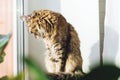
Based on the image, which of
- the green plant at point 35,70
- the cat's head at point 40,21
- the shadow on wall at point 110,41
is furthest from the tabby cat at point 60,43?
the green plant at point 35,70

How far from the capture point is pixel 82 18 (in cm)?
142

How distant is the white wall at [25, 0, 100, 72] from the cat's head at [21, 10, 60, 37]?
0.03 metres

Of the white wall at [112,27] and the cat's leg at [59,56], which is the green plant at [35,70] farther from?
the cat's leg at [59,56]

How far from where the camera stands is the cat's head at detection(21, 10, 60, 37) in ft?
4.55

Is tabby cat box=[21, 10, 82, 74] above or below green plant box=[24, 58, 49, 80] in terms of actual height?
below

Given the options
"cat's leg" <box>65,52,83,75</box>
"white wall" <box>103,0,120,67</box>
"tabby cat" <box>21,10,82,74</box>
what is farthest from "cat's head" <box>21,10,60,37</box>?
"white wall" <box>103,0,120,67</box>

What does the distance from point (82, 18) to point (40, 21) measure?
277 mm

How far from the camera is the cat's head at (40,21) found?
54.6 inches

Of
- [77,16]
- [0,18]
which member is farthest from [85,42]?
[0,18]

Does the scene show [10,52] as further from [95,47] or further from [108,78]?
[108,78]

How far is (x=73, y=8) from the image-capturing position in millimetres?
1415

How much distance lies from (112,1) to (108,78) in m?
1.11

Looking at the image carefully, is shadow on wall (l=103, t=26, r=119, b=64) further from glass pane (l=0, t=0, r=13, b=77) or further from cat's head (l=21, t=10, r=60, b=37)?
glass pane (l=0, t=0, r=13, b=77)

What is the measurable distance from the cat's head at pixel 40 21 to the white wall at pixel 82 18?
3cm
